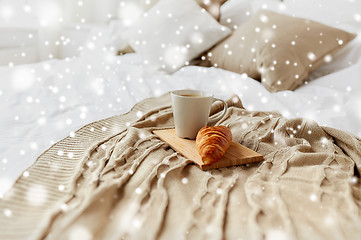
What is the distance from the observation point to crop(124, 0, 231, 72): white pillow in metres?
1.58

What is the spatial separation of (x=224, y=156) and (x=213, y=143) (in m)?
0.04

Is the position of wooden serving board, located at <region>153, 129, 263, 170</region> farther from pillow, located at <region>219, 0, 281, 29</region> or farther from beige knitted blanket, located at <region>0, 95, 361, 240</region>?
pillow, located at <region>219, 0, 281, 29</region>

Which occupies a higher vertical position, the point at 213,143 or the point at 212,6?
the point at 212,6

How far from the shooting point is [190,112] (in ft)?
2.36

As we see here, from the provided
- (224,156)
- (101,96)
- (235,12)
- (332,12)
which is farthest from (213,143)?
(235,12)

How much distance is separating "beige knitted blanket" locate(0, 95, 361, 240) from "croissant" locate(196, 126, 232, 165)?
28mm

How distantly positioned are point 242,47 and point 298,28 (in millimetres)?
240

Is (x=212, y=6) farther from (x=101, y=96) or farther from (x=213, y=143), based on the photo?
(x=213, y=143)

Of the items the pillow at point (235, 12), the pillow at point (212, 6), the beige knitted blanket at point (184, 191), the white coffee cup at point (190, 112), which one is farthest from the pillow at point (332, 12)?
the white coffee cup at point (190, 112)

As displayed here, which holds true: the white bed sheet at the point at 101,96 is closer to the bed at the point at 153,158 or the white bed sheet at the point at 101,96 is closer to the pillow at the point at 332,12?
the bed at the point at 153,158

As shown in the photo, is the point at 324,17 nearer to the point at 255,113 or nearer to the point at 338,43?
the point at 338,43

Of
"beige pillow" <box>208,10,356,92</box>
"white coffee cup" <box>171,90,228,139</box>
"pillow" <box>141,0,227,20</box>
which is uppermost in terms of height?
"pillow" <box>141,0,227,20</box>

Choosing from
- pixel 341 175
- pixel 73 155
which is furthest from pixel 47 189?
pixel 341 175

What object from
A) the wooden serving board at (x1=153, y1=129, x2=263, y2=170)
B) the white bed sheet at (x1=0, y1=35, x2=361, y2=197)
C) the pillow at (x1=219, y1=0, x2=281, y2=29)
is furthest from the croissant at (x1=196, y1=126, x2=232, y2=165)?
the pillow at (x1=219, y1=0, x2=281, y2=29)
